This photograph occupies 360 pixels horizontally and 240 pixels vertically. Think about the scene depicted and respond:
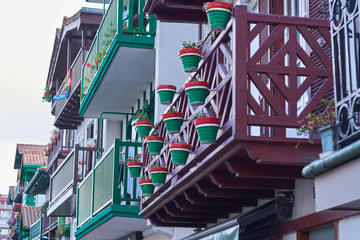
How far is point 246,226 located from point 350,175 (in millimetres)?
5524

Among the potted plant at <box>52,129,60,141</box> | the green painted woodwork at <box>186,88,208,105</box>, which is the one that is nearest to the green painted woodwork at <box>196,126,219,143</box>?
the green painted woodwork at <box>186,88,208,105</box>

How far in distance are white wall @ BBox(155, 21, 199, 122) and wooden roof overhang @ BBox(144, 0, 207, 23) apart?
160 cm

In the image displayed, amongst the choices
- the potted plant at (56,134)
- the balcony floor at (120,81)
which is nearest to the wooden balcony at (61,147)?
the potted plant at (56,134)

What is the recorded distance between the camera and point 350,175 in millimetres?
5953

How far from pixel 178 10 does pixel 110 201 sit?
4.57 meters

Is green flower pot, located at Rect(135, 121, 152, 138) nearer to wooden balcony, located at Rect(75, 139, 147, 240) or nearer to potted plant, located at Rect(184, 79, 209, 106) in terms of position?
wooden balcony, located at Rect(75, 139, 147, 240)

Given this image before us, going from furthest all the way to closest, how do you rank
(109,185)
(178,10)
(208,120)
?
1. (109,185)
2. (178,10)
3. (208,120)

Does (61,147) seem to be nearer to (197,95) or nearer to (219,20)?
(197,95)

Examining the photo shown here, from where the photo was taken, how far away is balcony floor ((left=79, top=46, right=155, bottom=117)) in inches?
674

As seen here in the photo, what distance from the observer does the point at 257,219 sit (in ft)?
35.9

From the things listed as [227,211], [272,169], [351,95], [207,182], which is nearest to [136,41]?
[227,211]

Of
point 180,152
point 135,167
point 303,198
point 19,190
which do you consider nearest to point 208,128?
point 303,198

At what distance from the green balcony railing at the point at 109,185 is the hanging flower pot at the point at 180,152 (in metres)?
5.82

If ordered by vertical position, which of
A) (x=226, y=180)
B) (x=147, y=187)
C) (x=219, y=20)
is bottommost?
(x=226, y=180)
